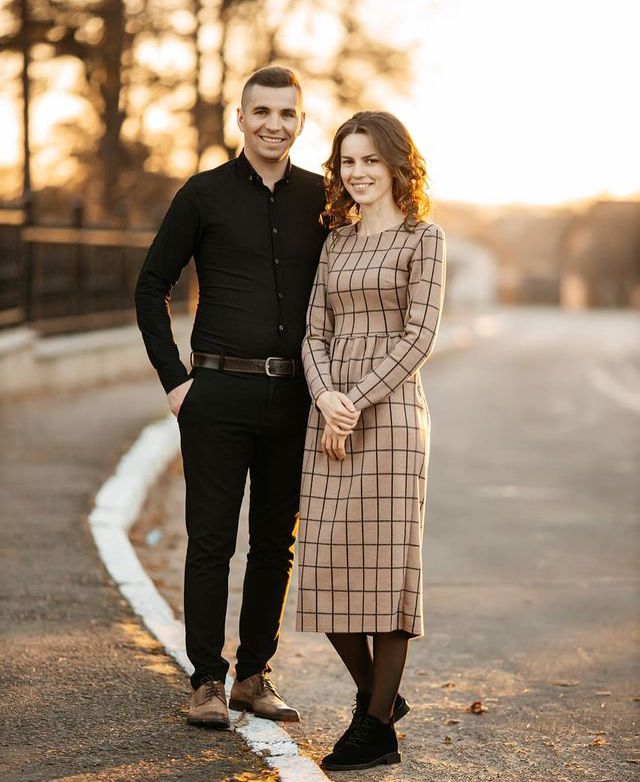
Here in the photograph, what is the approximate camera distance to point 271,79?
438 cm

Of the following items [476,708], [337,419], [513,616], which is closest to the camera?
[337,419]

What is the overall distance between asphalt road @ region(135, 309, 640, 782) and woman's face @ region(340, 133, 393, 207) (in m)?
1.71

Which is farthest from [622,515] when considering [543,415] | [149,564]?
[543,415]

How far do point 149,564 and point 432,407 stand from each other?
10791 mm

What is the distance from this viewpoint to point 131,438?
11633 millimetres

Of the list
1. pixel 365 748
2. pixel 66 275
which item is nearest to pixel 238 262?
pixel 365 748

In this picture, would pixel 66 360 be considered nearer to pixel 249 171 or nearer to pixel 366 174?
pixel 249 171

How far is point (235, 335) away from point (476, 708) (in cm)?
167

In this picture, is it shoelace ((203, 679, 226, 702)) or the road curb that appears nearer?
the road curb

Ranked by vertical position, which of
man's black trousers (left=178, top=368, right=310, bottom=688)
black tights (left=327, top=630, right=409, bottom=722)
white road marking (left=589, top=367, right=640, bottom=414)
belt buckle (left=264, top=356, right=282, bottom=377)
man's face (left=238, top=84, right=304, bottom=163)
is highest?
man's face (left=238, top=84, right=304, bottom=163)

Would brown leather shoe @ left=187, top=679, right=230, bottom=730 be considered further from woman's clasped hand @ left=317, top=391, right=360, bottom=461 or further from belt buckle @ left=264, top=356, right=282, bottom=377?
belt buckle @ left=264, top=356, right=282, bottom=377

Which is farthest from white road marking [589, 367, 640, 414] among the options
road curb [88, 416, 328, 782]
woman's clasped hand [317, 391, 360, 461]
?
woman's clasped hand [317, 391, 360, 461]

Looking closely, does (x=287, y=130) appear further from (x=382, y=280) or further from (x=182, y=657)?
(x=182, y=657)

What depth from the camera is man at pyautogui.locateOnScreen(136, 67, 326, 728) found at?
14.5ft
